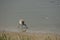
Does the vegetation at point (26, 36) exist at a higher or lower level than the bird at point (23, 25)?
lower

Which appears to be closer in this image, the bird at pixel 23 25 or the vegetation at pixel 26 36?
the vegetation at pixel 26 36

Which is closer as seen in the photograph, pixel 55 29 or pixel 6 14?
pixel 55 29

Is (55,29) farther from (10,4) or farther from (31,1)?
(10,4)

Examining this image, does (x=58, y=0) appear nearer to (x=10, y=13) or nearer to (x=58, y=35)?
(x=58, y=35)

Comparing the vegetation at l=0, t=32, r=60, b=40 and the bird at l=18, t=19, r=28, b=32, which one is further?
the bird at l=18, t=19, r=28, b=32

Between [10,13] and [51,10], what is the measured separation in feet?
2.24

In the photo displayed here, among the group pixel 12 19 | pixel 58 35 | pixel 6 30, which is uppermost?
pixel 12 19

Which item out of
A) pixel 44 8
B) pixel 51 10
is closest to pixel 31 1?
pixel 44 8

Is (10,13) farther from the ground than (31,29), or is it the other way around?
(10,13)

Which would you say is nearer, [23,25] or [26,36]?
[26,36]

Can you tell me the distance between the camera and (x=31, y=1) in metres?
1.84

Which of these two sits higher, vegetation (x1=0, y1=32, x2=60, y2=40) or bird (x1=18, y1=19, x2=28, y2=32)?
bird (x1=18, y1=19, x2=28, y2=32)

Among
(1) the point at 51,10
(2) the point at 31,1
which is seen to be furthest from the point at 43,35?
(2) the point at 31,1

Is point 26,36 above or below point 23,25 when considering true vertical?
below
